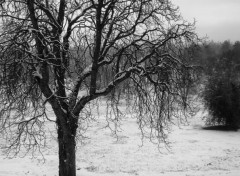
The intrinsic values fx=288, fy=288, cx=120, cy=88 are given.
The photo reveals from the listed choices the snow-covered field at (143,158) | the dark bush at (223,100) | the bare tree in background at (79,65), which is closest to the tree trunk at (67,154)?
the bare tree in background at (79,65)

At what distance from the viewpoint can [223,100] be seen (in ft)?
98.2

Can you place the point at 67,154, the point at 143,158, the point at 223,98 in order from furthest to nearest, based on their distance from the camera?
1. the point at 223,98
2. the point at 143,158
3. the point at 67,154

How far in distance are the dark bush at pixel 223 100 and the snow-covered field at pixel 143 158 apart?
2.85m

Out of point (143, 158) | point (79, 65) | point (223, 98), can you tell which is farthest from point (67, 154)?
point (223, 98)

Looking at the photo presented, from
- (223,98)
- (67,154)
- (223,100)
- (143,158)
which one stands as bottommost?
(143,158)

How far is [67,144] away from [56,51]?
115 inches

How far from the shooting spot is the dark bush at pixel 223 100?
29.8m

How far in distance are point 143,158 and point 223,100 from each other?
14401mm

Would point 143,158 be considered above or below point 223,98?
below

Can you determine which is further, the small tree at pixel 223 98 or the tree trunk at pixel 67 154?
the small tree at pixel 223 98

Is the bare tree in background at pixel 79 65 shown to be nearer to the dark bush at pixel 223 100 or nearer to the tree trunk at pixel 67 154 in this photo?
the tree trunk at pixel 67 154

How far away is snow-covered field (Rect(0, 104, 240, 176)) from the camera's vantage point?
50.4 feet

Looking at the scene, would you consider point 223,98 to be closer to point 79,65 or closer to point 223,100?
point 223,100

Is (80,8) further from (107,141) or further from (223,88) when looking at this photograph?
(223,88)
